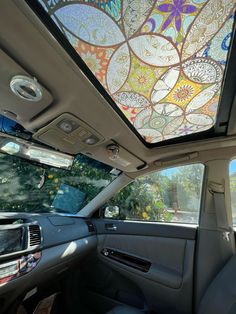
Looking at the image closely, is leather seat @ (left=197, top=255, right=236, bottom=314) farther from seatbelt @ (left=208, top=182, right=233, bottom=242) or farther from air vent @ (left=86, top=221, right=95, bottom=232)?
air vent @ (left=86, top=221, right=95, bottom=232)

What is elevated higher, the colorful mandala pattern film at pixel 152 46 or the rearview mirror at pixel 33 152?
the colorful mandala pattern film at pixel 152 46

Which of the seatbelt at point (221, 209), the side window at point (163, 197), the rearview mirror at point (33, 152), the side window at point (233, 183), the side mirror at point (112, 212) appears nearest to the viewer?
the rearview mirror at point (33, 152)

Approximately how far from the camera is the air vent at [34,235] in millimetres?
1648

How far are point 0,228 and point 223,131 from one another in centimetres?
190

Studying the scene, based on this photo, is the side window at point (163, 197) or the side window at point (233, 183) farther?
the side window at point (163, 197)

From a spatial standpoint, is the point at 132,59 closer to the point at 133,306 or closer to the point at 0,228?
the point at 0,228

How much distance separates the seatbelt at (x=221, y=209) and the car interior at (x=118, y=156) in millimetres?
10

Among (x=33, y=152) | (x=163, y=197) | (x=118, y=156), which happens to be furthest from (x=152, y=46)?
(x=163, y=197)

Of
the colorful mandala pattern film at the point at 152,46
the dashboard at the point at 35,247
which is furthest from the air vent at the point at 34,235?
the colorful mandala pattern film at the point at 152,46

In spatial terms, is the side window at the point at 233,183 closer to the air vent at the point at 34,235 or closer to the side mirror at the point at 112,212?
the side mirror at the point at 112,212

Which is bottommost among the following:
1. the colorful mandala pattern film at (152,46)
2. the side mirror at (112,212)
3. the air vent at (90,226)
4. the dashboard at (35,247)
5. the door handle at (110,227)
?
the dashboard at (35,247)

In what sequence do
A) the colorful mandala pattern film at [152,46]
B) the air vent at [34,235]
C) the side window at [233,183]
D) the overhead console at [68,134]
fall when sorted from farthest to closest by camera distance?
the side window at [233,183]
the air vent at [34,235]
the overhead console at [68,134]
the colorful mandala pattern film at [152,46]

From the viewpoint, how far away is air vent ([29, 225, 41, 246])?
1.65 meters

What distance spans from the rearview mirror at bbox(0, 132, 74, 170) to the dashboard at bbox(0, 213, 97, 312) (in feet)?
1.81
